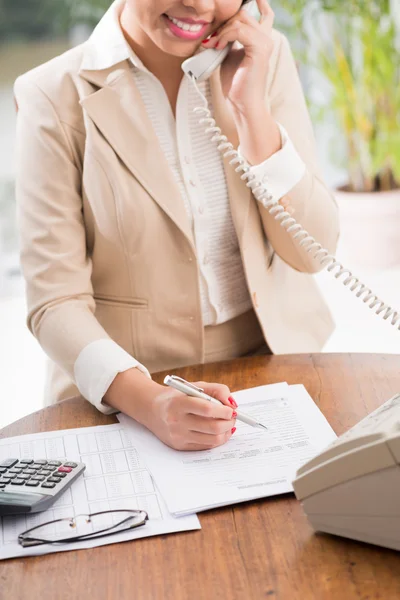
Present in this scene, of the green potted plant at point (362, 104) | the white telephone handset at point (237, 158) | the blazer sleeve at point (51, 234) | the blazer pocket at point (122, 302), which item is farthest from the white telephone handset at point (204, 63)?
the green potted plant at point (362, 104)

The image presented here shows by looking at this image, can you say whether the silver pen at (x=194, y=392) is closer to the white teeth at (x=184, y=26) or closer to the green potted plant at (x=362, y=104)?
the white teeth at (x=184, y=26)

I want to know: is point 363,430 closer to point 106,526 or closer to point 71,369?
point 106,526

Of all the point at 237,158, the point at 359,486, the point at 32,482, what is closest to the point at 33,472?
the point at 32,482

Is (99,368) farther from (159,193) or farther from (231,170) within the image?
(231,170)

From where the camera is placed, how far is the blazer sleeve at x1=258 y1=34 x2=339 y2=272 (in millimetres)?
1612

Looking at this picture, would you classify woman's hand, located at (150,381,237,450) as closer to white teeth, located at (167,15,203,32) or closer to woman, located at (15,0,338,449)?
woman, located at (15,0,338,449)

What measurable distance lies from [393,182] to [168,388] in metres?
3.10

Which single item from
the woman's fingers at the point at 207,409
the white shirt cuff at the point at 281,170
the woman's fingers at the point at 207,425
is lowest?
the woman's fingers at the point at 207,425

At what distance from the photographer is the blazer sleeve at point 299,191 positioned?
1.61 m

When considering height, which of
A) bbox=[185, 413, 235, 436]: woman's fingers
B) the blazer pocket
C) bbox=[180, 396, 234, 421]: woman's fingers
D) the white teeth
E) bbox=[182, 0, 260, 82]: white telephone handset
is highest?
the white teeth

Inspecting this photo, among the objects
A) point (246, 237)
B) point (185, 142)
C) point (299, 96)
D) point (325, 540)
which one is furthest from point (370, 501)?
point (299, 96)

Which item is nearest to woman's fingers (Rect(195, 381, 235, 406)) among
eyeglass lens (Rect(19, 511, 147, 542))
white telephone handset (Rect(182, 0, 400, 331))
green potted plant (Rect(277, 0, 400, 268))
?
eyeglass lens (Rect(19, 511, 147, 542))

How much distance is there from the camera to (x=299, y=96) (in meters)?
1.76

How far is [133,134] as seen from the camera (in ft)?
5.24
